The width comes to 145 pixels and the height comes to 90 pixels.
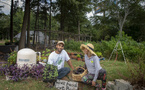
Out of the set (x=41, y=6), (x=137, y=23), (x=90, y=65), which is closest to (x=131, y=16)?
(x=137, y=23)

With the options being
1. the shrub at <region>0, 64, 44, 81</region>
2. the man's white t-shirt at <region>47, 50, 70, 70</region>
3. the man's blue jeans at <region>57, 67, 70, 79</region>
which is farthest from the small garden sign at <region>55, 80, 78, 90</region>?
the shrub at <region>0, 64, 44, 81</region>

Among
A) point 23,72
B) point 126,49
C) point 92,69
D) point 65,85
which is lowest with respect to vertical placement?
point 65,85

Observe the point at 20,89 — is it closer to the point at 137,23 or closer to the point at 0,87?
the point at 0,87

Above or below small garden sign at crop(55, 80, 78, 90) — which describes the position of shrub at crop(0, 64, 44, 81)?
above

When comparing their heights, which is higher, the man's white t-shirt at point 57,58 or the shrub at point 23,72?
the man's white t-shirt at point 57,58

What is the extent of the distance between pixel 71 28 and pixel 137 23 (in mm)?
12627

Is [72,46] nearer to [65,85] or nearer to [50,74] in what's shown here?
[65,85]

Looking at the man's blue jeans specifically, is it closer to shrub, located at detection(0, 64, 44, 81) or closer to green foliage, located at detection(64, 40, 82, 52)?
shrub, located at detection(0, 64, 44, 81)

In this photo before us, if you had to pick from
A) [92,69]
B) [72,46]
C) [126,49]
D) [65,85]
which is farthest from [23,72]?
[72,46]

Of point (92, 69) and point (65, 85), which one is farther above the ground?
point (92, 69)

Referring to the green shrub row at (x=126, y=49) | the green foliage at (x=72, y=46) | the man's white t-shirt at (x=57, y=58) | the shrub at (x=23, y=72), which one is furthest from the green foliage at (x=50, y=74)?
the green foliage at (x=72, y=46)

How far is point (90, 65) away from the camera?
112 inches

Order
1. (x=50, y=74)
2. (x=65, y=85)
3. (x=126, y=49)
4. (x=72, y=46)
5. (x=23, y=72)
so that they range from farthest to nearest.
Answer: (x=72, y=46)
(x=126, y=49)
(x=23, y=72)
(x=65, y=85)
(x=50, y=74)

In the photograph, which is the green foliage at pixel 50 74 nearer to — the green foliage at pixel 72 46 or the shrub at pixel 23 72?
the shrub at pixel 23 72
